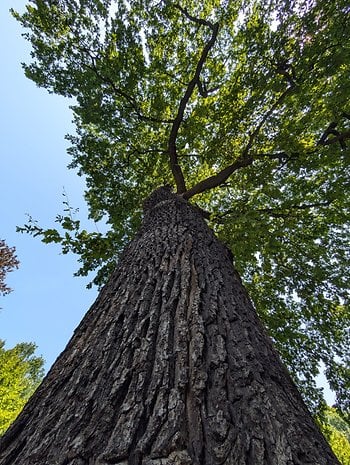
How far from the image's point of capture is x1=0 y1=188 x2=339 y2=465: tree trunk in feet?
3.10

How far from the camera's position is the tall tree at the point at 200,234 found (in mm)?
1072

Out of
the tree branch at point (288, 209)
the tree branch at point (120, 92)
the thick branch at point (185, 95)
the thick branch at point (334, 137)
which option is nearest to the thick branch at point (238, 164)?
the thick branch at point (185, 95)

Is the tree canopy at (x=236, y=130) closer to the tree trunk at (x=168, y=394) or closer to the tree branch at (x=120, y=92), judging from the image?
the tree branch at (x=120, y=92)

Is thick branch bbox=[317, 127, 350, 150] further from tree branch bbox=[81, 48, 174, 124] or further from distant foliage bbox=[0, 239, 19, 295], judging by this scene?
distant foliage bbox=[0, 239, 19, 295]

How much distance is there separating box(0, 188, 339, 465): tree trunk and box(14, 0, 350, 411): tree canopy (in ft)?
12.6

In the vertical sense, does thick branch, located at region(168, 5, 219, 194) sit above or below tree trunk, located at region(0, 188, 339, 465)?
above

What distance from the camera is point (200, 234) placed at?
3.32 metres

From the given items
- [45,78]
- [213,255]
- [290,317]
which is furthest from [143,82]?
[290,317]

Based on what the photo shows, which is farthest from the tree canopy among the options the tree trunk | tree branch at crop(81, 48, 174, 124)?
the tree trunk

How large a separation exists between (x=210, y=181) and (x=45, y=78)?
16.6 feet

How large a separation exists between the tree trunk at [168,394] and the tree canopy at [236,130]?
385cm

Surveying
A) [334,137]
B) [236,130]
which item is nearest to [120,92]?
[236,130]

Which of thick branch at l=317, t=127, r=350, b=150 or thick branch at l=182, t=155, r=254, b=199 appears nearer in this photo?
thick branch at l=317, t=127, r=350, b=150

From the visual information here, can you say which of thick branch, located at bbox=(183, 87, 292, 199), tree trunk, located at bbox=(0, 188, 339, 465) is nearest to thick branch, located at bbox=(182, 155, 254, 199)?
thick branch, located at bbox=(183, 87, 292, 199)
